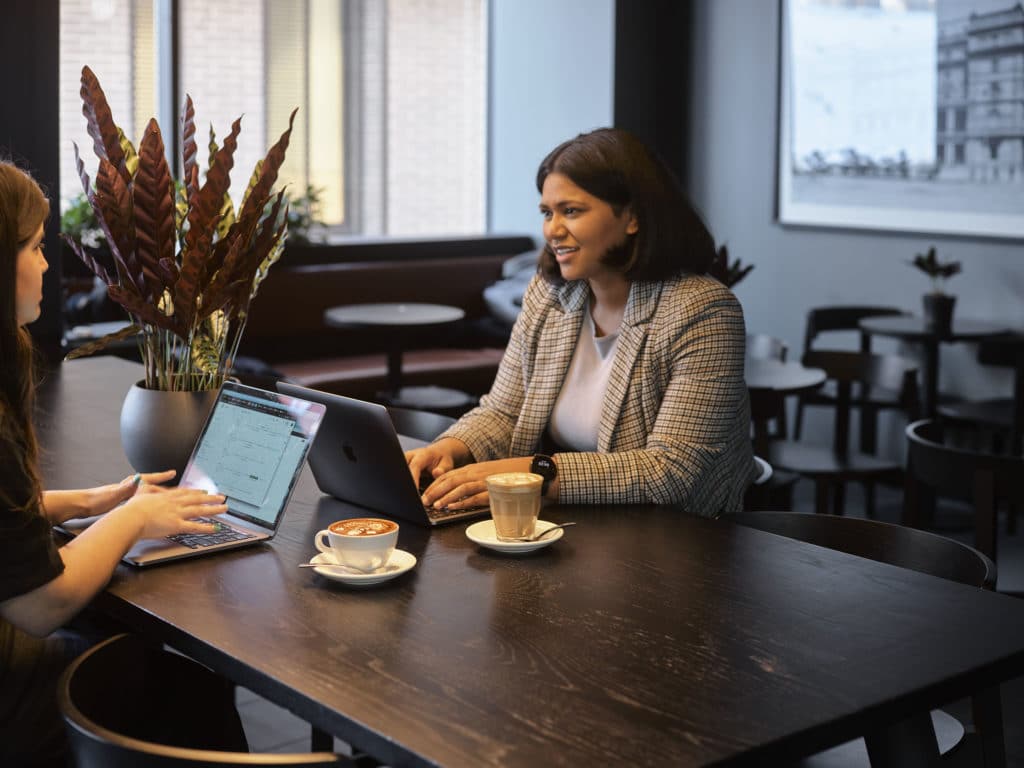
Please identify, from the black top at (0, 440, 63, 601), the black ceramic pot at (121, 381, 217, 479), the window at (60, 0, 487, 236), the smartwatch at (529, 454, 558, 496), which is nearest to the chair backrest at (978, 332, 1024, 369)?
the window at (60, 0, 487, 236)

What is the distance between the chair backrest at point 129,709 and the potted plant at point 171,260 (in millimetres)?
600

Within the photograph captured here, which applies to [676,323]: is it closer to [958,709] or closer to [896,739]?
[896,739]

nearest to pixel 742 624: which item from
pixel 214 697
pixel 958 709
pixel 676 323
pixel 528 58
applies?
pixel 214 697

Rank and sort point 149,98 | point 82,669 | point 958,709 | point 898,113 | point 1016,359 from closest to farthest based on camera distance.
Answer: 1. point 82,669
2. point 958,709
3. point 1016,359
4. point 898,113
5. point 149,98

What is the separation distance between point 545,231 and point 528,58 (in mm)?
5376

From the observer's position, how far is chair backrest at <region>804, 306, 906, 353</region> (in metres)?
6.09

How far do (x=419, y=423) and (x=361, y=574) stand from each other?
123cm

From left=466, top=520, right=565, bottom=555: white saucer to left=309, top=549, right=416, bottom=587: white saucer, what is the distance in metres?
0.12

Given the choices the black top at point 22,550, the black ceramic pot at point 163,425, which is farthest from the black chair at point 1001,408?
the black top at point 22,550

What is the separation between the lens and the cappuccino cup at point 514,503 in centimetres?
192

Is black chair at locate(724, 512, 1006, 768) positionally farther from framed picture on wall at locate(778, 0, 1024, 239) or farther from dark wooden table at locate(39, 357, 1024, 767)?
framed picture on wall at locate(778, 0, 1024, 239)

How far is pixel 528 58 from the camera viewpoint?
777 centimetres

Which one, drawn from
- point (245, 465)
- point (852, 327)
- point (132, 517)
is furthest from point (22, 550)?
point (852, 327)

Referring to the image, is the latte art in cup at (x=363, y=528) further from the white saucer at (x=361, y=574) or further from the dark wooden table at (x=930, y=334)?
the dark wooden table at (x=930, y=334)
